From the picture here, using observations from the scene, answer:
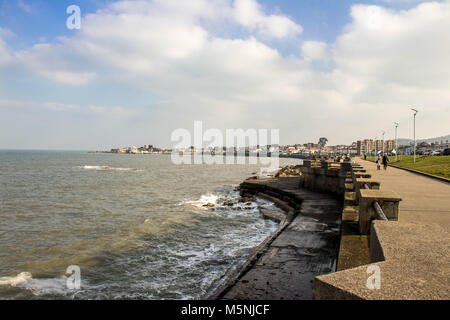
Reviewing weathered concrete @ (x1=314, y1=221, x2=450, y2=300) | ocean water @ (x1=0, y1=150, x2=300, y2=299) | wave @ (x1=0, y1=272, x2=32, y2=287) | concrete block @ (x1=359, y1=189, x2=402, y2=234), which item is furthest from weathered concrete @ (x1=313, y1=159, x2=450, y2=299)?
wave @ (x1=0, y1=272, x2=32, y2=287)

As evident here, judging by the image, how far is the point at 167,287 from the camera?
7.38m

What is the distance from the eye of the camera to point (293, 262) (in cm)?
680

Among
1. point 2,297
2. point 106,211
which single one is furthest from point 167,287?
point 106,211

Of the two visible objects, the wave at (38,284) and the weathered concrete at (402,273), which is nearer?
the weathered concrete at (402,273)

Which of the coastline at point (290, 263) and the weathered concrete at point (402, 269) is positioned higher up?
the weathered concrete at point (402, 269)

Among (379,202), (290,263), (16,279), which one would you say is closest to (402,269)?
(379,202)

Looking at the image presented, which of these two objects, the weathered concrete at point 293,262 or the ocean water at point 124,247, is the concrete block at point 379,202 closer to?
the weathered concrete at point 293,262

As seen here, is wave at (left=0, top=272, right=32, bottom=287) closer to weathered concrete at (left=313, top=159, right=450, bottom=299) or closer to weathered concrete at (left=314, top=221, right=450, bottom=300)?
weathered concrete at (left=313, top=159, right=450, bottom=299)

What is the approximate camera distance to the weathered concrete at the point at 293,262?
543cm

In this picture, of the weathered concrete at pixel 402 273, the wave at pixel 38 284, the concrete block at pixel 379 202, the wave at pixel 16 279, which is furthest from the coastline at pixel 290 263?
the wave at pixel 16 279

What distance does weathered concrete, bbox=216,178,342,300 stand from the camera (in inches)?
214

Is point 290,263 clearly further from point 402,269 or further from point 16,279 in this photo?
point 16,279

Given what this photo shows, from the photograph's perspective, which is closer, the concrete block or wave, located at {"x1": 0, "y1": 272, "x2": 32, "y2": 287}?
the concrete block
